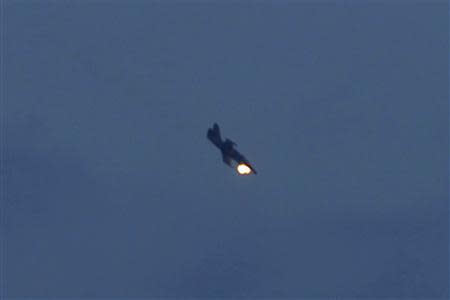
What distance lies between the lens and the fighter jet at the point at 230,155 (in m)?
20.1

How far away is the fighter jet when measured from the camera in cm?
2014

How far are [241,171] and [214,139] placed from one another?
4.70 feet

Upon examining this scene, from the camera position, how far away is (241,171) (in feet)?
66.1

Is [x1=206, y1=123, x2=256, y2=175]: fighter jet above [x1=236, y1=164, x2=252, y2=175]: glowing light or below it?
above

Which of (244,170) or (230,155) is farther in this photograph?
(230,155)

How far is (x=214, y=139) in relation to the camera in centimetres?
2108

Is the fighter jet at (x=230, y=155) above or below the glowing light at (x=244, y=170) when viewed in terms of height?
above

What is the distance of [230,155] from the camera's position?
67.2ft

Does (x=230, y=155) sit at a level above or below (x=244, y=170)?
above
